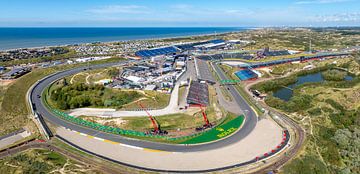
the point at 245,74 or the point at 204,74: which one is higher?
the point at 204,74

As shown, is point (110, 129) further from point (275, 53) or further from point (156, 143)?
point (275, 53)

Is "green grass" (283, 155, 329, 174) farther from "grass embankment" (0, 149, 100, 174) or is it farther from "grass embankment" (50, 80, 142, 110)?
"grass embankment" (50, 80, 142, 110)

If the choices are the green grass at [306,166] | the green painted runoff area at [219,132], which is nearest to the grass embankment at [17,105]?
the green painted runoff area at [219,132]

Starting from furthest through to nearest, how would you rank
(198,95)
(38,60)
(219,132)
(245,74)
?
1. (38,60)
2. (245,74)
3. (198,95)
4. (219,132)

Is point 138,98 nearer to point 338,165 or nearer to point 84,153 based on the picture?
point 84,153

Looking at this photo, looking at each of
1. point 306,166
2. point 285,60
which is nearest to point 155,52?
point 285,60

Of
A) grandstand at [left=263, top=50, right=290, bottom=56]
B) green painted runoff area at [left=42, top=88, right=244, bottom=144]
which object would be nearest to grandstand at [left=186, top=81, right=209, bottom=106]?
green painted runoff area at [left=42, top=88, right=244, bottom=144]

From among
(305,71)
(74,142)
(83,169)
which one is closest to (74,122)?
(74,142)
